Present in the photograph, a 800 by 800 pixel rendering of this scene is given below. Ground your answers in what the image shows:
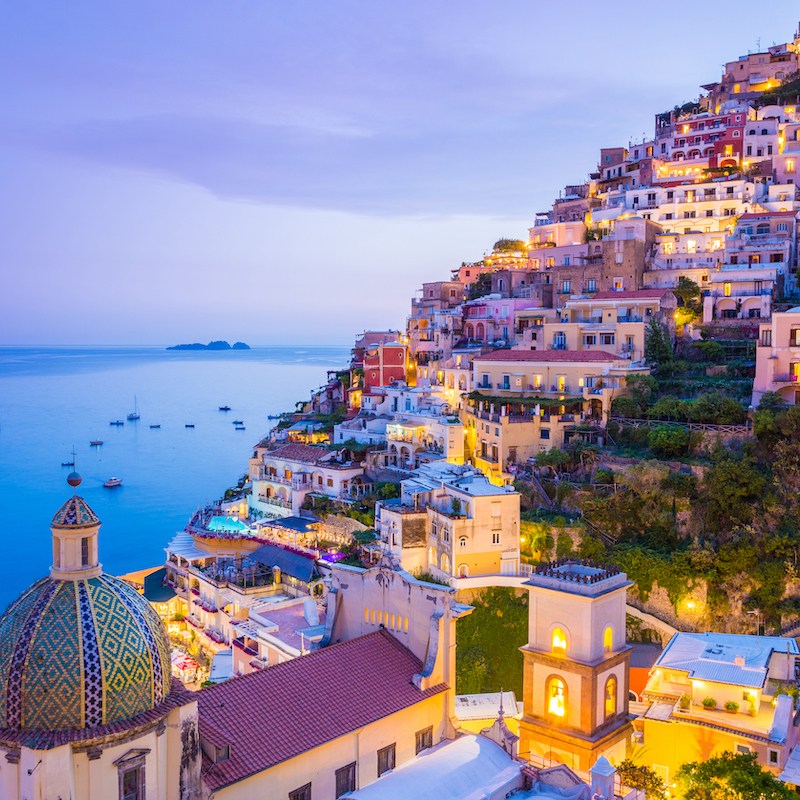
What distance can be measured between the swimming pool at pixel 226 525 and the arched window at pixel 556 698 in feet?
94.0

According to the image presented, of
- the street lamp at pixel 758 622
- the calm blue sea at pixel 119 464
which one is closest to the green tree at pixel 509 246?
the calm blue sea at pixel 119 464

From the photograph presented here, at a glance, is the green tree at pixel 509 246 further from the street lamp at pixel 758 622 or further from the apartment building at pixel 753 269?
the street lamp at pixel 758 622

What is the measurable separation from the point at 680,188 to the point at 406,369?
2476cm

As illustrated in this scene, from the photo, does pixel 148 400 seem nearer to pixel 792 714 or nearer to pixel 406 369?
pixel 406 369

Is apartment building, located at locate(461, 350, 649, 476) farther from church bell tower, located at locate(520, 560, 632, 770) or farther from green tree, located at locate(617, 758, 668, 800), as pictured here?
green tree, located at locate(617, 758, 668, 800)

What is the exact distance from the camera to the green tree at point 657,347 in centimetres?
4372

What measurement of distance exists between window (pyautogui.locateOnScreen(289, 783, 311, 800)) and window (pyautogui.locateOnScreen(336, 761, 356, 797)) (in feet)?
2.34

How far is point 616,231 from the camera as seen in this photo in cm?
5428

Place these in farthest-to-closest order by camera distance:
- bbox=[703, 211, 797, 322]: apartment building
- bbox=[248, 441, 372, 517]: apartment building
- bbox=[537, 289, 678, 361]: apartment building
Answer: bbox=[248, 441, 372, 517]: apartment building < bbox=[703, 211, 797, 322]: apartment building < bbox=[537, 289, 678, 361]: apartment building

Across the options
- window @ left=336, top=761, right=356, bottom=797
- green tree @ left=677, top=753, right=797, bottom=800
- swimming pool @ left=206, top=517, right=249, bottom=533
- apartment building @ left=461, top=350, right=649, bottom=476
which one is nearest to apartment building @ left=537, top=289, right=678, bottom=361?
apartment building @ left=461, top=350, right=649, bottom=476

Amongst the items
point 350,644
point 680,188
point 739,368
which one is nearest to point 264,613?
point 350,644

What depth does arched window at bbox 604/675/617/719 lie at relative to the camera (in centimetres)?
1902

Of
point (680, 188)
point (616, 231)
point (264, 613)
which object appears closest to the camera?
point (264, 613)

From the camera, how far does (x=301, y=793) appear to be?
1468 cm
